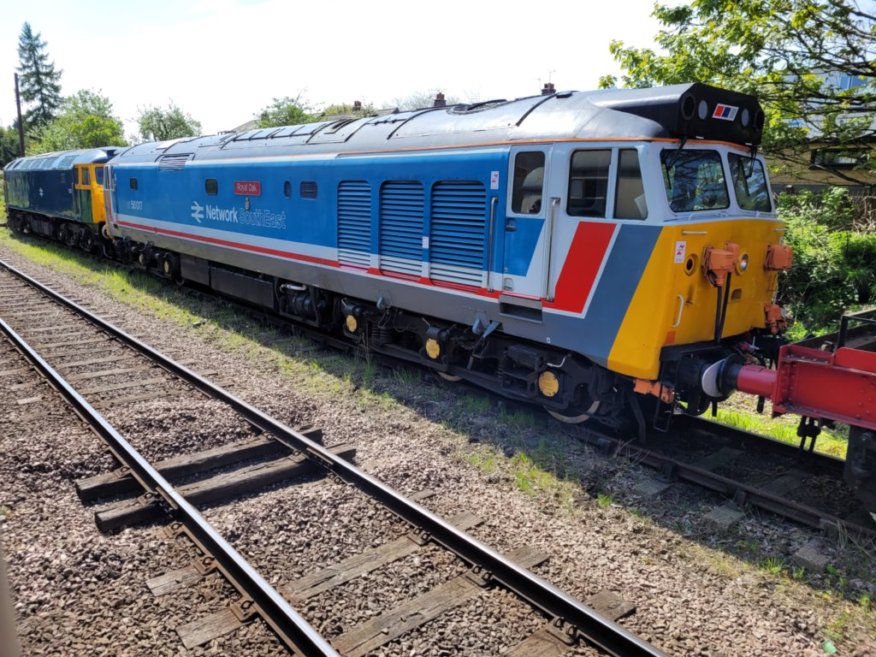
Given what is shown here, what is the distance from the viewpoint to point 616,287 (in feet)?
20.3

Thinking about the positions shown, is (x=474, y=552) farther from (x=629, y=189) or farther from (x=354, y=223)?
(x=354, y=223)

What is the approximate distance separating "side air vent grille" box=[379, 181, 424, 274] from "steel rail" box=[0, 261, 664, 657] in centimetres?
257

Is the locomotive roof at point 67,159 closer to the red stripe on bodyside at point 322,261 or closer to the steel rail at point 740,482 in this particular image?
the red stripe on bodyside at point 322,261

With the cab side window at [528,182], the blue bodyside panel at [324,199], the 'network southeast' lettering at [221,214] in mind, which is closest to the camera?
the cab side window at [528,182]

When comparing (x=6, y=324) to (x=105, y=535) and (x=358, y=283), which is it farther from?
(x=105, y=535)

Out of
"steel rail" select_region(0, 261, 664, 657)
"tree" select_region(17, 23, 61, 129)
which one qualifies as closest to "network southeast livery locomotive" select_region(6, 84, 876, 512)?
"steel rail" select_region(0, 261, 664, 657)

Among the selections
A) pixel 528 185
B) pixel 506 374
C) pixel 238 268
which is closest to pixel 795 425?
pixel 506 374

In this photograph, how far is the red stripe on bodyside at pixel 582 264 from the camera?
6.25 m

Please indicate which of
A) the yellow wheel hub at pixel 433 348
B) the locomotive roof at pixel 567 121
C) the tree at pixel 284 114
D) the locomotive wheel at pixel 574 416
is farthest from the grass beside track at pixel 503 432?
the tree at pixel 284 114

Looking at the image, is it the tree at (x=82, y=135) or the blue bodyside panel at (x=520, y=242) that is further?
the tree at (x=82, y=135)

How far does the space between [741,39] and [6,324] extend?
13.1 m

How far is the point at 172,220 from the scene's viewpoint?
14.6 metres

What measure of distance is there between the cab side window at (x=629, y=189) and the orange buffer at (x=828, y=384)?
1.70 meters

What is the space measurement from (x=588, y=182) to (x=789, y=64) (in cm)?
656
